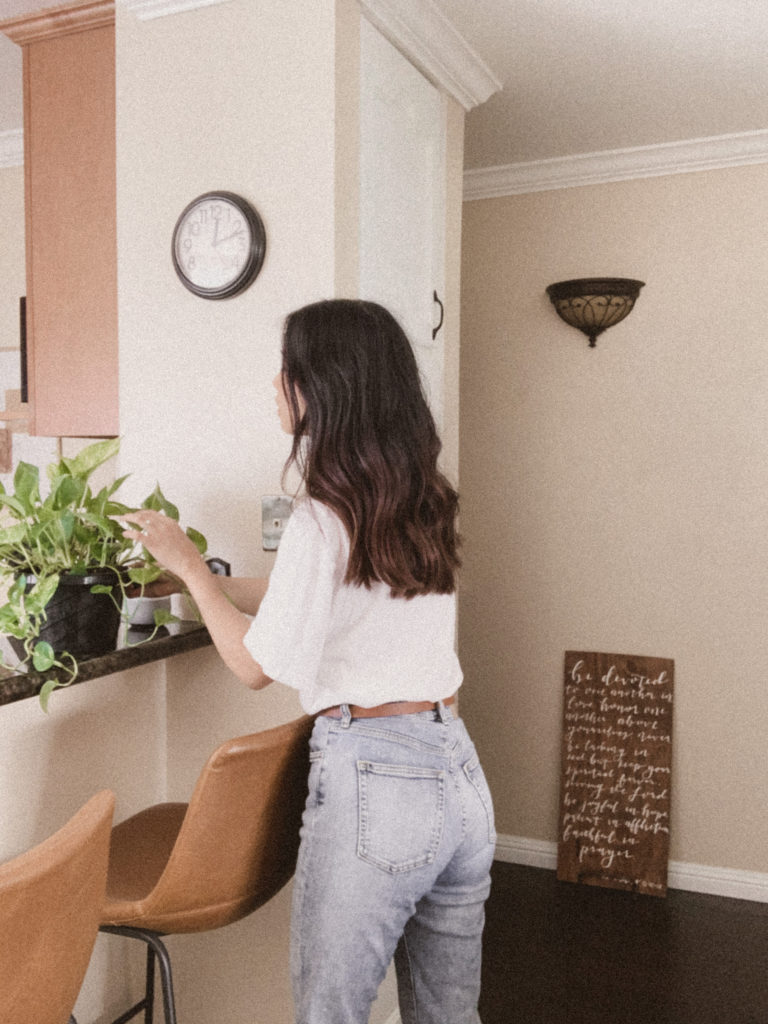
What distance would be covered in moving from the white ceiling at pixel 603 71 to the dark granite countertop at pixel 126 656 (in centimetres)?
153

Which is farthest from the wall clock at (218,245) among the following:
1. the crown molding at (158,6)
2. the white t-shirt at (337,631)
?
the white t-shirt at (337,631)

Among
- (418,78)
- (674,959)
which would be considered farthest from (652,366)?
(674,959)

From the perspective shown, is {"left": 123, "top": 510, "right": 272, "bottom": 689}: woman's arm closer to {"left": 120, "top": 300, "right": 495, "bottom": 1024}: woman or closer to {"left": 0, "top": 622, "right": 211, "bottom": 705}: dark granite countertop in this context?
A: {"left": 120, "top": 300, "right": 495, "bottom": 1024}: woman

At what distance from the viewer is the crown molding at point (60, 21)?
2320 millimetres

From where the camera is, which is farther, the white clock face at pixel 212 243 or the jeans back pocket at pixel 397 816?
the white clock face at pixel 212 243

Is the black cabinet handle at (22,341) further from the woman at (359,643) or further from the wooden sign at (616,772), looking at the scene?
the woman at (359,643)

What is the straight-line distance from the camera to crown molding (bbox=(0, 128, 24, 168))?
3.66 meters

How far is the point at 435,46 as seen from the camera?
2.37 metres

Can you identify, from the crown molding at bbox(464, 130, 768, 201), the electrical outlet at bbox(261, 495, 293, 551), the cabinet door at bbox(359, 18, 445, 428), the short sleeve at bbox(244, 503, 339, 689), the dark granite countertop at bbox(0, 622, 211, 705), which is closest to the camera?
the short sleeve at bbox(244, 503, 339, 689)

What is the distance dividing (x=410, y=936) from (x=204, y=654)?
764 mm

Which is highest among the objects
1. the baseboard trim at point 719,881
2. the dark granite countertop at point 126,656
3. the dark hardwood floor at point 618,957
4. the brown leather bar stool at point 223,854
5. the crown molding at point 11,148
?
the crown molding at point 11,148

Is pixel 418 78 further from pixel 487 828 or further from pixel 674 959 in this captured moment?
pixel 674 959

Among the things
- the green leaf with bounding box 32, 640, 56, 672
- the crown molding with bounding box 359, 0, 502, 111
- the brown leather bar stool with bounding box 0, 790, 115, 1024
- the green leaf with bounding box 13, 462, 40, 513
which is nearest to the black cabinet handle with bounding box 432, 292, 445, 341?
the crown molding with bounding box 359, 0, 502, 111

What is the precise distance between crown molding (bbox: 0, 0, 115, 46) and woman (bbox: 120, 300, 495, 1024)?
4.54 feet
